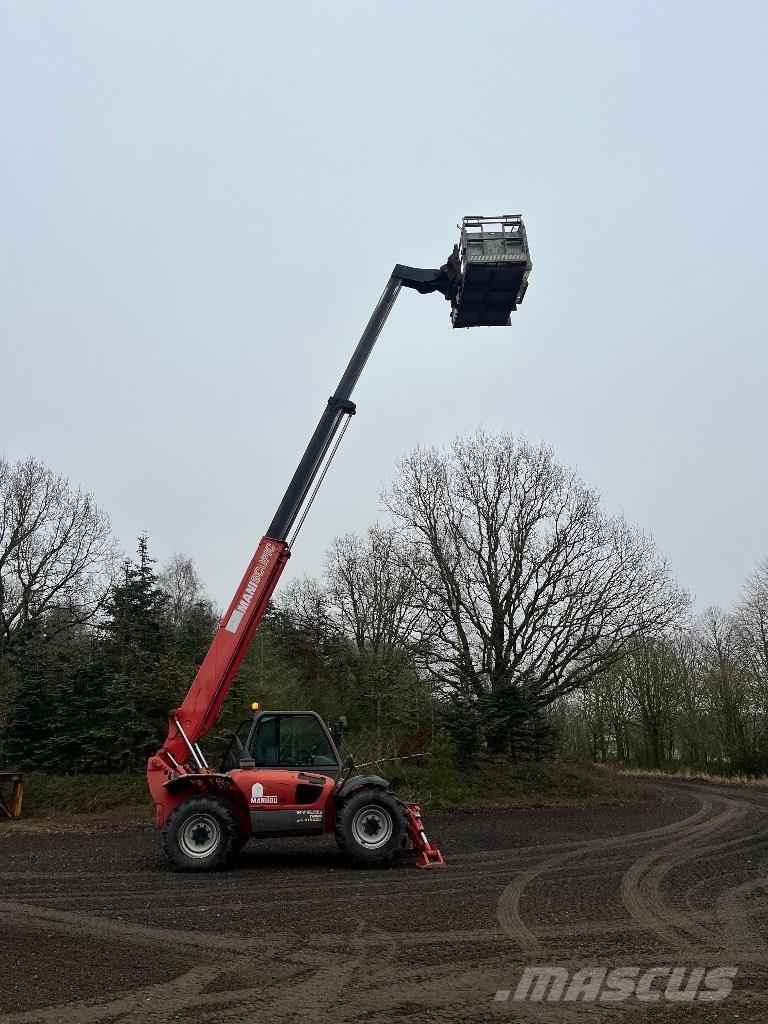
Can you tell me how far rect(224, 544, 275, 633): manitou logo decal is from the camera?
11758 mm

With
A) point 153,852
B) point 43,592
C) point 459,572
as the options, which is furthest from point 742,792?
point 43,592

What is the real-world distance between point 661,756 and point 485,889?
114ft

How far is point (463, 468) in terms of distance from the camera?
27.9 m

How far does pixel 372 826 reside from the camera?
1109 cm

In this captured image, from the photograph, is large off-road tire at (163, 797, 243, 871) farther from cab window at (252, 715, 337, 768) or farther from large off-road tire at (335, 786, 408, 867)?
large off-road tire at (335, 786, 408, 867)

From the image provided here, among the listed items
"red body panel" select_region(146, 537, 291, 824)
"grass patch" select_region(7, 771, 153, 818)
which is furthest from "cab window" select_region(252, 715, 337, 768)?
"grass patch" select_region(7, 771, 153, 818)

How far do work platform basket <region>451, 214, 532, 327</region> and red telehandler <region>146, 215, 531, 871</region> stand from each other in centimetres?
2

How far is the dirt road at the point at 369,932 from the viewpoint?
5.38 m

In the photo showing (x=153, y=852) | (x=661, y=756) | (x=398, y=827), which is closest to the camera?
(x=398, y=827)

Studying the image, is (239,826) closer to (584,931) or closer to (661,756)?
(584,931)

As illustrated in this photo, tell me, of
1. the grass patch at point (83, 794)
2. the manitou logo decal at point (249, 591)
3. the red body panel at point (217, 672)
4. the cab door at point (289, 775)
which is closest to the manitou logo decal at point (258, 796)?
the cab door at point (289, 775)

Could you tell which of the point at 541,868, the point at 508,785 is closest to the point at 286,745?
the point at 541,868

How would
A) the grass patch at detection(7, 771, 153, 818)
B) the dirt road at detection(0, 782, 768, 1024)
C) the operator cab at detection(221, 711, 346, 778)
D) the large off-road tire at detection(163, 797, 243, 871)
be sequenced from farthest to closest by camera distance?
the grass patch at detection(7, 771, 153, 818)
the operator cab at detection(221, 711, 346, 778)
the large off-road tire at detection(163, 797, 243, 871)
the dirt road at detection(0, 782, 768, 1024)

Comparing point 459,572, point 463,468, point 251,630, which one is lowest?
point 251,630
